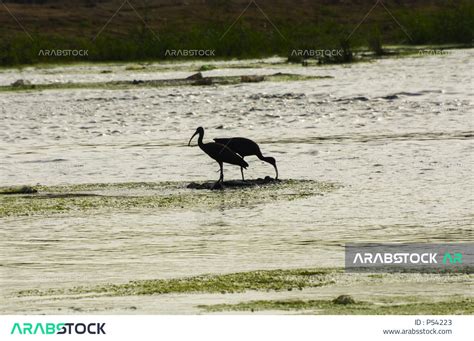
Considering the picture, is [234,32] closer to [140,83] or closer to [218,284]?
[140,83]

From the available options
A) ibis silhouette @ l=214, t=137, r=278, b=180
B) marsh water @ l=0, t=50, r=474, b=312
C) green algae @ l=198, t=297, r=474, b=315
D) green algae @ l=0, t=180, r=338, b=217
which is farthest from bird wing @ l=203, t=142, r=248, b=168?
green algae @ l=198, t=297, r=474, b=315

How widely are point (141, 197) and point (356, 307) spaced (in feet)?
21.9

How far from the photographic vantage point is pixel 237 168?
17234mm

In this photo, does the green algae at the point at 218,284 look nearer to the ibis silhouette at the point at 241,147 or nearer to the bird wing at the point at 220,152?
the bird wing at the point at 220,152

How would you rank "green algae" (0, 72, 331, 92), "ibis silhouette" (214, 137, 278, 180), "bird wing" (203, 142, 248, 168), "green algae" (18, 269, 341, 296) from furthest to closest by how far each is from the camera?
"green algae" (0, 72, 331, 92) → "ibis silhouette" (214, 137, 278, 180) → "bird wing" (203, 142, 248, 168) → "green algae" (18, 269, 341, 296)

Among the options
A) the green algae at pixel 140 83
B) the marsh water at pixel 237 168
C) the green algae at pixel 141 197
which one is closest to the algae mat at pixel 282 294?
the marsh water at pixel 237 168

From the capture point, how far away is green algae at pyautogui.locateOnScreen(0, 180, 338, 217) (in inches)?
550

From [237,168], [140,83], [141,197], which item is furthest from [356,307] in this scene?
[140,83]

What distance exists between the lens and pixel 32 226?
502 inches

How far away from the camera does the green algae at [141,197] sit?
14.0 meters

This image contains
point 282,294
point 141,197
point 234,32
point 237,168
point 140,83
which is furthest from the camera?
point 234,32

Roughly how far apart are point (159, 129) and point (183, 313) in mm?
15090
